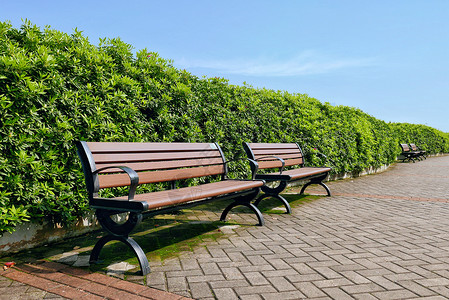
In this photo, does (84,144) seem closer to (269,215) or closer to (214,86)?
(269,215)

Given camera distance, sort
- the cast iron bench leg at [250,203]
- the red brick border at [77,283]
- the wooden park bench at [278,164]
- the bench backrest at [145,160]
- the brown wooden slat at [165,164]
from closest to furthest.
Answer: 1. the red brick border at [77,283]
2. the bench backrest at [145,160]
3. the brown wooden slat at [165,164]
4. the cast iron bench leg at [250,203]
5. the wooden park bench at [278,164]

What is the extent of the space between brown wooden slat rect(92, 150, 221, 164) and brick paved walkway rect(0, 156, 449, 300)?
40.2 inches

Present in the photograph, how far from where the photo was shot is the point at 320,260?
320cm

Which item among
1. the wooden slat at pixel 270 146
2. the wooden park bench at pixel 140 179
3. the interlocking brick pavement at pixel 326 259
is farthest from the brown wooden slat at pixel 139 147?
the interlocking brick pavement at pixel 326 259

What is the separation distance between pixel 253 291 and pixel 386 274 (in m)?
1.22

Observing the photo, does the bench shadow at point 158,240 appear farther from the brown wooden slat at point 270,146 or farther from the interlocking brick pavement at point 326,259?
the brown wooden slat at point 270,146

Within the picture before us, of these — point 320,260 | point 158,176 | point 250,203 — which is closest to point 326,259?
point 320,260

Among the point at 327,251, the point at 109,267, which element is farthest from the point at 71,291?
the point at 327,251

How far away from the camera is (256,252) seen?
11.2 feet

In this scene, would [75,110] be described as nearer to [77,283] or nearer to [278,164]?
[77,283]

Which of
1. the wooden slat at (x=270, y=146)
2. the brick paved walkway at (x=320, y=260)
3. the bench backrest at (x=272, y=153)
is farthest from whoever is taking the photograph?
the wooden slat at (x=270, y=146)

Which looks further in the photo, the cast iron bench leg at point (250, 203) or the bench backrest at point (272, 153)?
the bench backrest at point (272, 153)

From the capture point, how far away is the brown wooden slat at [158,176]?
3234 mm

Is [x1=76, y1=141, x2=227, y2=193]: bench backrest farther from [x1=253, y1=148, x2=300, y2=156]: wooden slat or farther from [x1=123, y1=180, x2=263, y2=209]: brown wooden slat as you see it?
[x1=253, y1=148, x2=300, y2=156]: wooden slat
